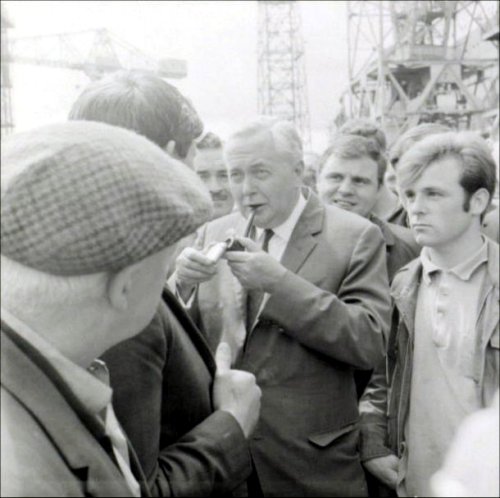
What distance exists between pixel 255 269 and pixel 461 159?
87cm

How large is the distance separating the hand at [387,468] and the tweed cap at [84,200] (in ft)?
5.64

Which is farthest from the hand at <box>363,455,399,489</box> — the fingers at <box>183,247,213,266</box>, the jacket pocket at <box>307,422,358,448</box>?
the fingers at <box>183,247,213,266</box>

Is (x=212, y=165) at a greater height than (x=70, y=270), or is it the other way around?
(x=70, y=270)

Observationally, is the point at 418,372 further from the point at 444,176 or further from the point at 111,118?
the point at 111,118

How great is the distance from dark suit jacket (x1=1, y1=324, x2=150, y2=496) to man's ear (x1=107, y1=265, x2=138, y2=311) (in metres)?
0.14

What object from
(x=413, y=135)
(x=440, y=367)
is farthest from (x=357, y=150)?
(x=440, y=367)

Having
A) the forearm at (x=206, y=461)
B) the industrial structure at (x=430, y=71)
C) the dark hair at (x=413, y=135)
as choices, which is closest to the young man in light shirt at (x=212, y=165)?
the dark hair at (x=413, y=135)

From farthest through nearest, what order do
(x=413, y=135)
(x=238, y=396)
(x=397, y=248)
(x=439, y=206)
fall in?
(x=413, y=135), (x=397, y=248), (x=439, y=206), (x=238, y=396)

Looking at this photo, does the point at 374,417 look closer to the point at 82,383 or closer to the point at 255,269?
the point at 255,269

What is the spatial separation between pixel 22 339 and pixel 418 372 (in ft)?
5.43

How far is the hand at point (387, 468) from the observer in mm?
2479

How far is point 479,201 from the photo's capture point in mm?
2439

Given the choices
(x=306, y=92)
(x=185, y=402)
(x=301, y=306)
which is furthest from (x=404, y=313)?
(x=306, y=92)

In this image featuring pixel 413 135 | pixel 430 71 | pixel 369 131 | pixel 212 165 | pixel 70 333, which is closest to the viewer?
pixel 70 333
